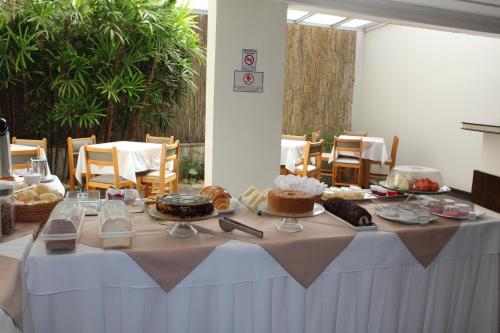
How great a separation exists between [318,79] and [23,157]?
206 inches

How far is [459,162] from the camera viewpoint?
5.74 metres

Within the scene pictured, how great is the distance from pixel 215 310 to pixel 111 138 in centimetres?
491

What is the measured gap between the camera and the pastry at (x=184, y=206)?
140 centimetres

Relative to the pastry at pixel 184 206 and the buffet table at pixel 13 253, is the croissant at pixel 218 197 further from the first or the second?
the buffet table at pixel 13 253

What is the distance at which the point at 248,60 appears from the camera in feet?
12.7

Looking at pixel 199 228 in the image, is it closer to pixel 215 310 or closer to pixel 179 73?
pixel 215 310

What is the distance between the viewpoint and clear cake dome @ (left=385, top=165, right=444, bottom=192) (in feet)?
6.06

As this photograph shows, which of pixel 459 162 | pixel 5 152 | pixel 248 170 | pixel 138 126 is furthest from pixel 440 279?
pixel 138 126

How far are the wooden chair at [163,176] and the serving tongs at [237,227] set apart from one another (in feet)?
7.75

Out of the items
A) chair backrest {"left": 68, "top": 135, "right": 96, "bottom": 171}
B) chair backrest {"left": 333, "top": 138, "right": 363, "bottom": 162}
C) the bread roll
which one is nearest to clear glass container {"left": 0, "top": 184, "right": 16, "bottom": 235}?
the bread roll

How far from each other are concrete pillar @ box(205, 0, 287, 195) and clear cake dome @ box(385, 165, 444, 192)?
86.4 inches

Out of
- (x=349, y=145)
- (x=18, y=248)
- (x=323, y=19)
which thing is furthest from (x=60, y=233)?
(x=323, y=19)

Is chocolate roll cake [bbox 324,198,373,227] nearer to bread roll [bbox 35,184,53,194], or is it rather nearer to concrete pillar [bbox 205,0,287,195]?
bread roll [bbox 35,184,53,194]

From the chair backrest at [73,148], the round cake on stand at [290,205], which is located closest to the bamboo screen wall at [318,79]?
the chair backrest at [73,148]
